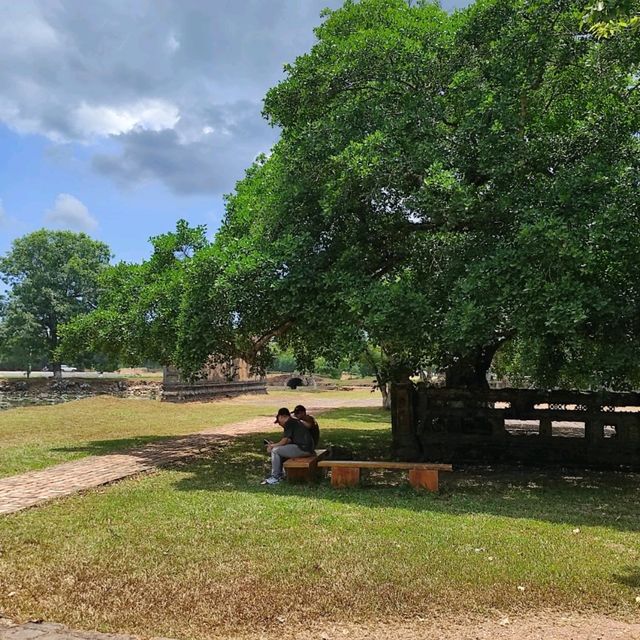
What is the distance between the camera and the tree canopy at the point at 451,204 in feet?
A: 27.8

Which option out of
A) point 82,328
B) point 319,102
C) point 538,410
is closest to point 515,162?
point 319,102

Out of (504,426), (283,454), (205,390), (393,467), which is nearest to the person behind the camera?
(393,467)

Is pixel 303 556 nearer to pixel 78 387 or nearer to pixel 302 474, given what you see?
pixel 302 474

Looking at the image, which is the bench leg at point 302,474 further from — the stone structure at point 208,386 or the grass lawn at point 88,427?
the stone structure at point 208,386

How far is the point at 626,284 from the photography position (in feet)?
29.5

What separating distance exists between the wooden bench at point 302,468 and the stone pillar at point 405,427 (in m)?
3.01

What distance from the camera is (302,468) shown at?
9.15 m

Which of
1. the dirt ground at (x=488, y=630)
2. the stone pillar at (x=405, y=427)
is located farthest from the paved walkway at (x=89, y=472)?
the dirt ground at (x=488, y=630)

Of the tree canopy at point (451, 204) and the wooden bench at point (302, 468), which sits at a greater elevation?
the tree canopy at point (451, 204)

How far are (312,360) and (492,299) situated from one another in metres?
7.21

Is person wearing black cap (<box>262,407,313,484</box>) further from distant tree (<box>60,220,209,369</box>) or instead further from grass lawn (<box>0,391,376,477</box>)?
grass lawn (<box>0,391,376,477</box>)

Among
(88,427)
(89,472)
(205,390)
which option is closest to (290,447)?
(89,472)

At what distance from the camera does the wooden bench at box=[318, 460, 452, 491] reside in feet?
28.5

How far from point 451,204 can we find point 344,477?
4.12 metres
